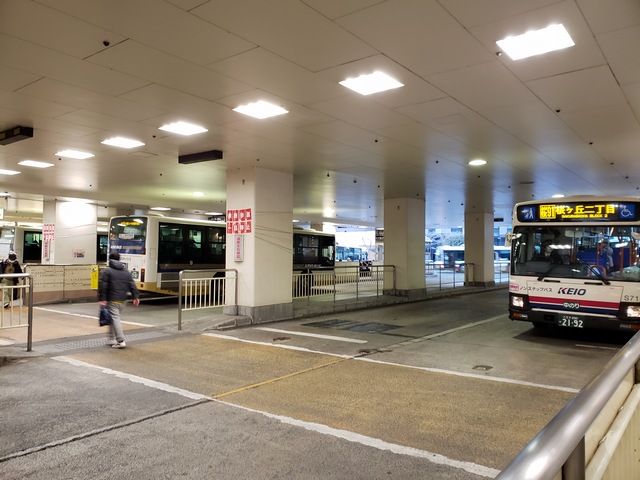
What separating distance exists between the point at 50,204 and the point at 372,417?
20.0 meters

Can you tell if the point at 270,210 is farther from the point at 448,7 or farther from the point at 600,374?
the point at 600,374

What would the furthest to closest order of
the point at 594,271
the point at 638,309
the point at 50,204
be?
the point at 50,204
the point at 594,271
the point at 638,309

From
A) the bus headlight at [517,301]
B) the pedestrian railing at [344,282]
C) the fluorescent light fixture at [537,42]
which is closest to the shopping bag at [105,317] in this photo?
the pedestrian railing at [344,282]

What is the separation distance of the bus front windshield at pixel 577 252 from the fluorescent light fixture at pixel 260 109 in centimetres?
583

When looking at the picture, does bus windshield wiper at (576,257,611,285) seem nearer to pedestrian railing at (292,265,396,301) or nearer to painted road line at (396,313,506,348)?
painted road line at (396,313,506,348)

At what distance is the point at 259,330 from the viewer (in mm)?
11070

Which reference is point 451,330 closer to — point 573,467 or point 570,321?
point 570,321

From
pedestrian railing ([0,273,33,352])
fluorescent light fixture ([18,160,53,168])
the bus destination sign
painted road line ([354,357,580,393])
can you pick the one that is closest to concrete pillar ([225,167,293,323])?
pedestrian railing ([0,273,33,352])

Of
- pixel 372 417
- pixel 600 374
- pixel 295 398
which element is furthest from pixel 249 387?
pixel 600 374

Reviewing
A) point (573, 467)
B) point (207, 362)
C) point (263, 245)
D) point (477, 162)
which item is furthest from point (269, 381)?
→ point (477, 162)

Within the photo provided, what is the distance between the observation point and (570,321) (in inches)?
356

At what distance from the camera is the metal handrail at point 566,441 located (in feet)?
4.07

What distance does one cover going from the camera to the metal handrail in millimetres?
1239

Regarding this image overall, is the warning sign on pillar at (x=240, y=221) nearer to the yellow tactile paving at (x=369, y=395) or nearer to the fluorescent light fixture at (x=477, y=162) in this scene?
the yellow tactile paving at (x=369, y=395)
